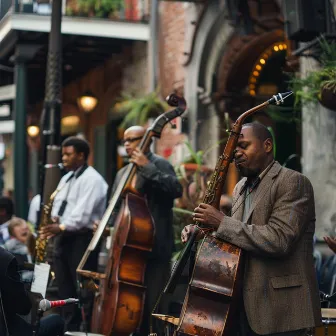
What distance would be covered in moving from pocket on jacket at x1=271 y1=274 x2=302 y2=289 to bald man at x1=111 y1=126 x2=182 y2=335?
2.90 metres

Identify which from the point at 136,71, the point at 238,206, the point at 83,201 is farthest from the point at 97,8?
the point at 238,206

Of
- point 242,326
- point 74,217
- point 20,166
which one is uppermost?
point 20,166

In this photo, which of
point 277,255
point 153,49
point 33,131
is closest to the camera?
point 277,255

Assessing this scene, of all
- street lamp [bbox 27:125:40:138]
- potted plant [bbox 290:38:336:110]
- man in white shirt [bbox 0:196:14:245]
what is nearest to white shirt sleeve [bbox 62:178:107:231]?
man in white shirt [bbox 0:196:14:245]

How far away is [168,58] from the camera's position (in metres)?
17.4

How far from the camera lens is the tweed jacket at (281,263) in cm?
551

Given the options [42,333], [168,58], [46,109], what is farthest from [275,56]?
[42,333]

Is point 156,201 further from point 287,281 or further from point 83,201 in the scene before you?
point 287,281

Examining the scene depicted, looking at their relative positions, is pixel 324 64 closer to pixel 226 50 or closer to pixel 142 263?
pixel 142 263

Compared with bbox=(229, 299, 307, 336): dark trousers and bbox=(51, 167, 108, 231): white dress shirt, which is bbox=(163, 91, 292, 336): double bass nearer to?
bbox=(229, 299, 307, 336): dark trousers

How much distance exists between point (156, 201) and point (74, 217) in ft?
3.67

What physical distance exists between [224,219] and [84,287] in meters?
4.18

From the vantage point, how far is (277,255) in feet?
18.0

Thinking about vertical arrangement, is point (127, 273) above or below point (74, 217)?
below
